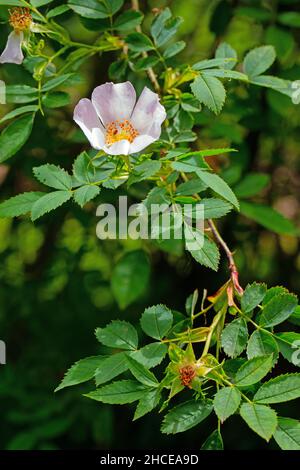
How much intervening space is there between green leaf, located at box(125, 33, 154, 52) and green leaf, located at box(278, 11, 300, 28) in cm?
51

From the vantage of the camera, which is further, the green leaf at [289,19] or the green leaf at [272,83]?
the green leaf at [289,19]

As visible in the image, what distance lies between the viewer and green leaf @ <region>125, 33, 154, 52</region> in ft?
3.89

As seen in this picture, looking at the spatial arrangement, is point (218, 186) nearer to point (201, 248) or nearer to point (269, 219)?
point (201, 248)

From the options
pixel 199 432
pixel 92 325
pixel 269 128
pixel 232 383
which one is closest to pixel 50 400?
pixel 92 325

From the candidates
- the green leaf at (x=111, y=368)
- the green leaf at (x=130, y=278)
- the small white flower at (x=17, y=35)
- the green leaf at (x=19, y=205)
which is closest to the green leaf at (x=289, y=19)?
the green leaf at (x=130, y=278)

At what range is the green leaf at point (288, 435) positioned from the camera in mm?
893

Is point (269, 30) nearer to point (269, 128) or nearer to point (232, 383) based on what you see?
point (269, 128)

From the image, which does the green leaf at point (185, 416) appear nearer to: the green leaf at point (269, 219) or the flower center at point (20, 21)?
the flower center at point (20, 21)

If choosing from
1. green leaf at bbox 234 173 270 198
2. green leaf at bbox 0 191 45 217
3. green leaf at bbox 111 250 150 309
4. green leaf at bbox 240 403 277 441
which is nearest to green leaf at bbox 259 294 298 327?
green leaf at bbox 240 403 277 441

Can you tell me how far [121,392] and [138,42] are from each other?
55 cm

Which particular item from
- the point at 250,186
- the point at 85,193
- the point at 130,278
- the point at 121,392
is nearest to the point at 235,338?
the point at 121,392

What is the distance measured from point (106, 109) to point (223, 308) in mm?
324

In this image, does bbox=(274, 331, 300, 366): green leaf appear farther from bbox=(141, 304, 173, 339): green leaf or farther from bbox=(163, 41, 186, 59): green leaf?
bbox=(163, 41, 186, 59): green leaf

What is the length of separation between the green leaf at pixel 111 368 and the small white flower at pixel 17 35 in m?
0.45
